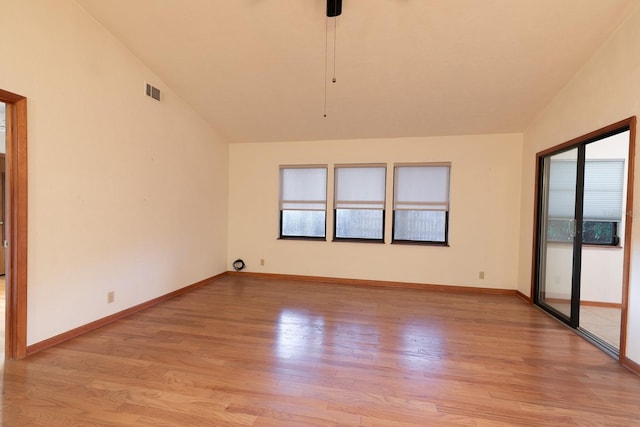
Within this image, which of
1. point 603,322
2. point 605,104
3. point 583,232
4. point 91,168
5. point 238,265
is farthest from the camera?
point 238,265

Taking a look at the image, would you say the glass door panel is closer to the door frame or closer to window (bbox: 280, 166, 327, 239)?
window (bbox: 280, 166, 327, 239)

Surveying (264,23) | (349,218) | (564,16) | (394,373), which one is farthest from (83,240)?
(564,16)

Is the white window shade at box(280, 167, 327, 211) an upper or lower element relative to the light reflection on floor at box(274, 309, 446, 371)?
upper

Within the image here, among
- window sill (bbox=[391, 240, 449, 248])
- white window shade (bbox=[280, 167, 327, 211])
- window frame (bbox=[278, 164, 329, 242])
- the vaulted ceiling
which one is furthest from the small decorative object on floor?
window sill (bbox=[391, 240, 449, 248])

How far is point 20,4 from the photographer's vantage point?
231cm

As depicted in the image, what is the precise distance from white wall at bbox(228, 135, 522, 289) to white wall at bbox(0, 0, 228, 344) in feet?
4.29

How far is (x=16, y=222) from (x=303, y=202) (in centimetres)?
370

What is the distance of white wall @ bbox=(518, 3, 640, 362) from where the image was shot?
93.8 inches

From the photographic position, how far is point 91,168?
294 cm

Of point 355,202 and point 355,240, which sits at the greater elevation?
point 355,202

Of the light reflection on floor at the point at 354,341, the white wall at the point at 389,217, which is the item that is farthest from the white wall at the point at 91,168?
the light reflection on floor at the point at 354,341

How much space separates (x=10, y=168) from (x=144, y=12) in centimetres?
186

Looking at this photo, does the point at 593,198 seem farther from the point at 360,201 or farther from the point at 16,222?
the point at 16,222

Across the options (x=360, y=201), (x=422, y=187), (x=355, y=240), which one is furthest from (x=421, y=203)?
(x=355, y=240)
